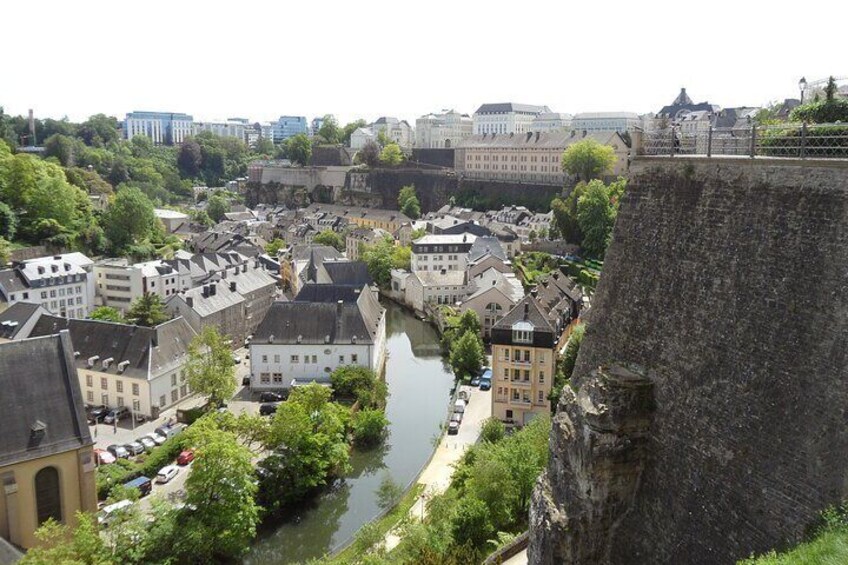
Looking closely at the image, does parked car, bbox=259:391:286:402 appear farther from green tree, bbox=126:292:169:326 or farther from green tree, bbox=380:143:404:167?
green tree, bbox=380:143:404:167

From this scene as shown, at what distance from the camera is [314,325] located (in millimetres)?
32750

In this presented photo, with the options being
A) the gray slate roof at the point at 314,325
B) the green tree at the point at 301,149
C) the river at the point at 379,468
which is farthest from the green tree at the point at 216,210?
the gray slate roof at the point at 314,325

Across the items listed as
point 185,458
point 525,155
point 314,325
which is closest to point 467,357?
point 314,325

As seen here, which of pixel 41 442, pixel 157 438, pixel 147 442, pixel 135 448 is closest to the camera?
pixel 41 442

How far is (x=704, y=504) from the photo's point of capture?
29.3ft

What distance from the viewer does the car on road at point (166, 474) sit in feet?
77.2

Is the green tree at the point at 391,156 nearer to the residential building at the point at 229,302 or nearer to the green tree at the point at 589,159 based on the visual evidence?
the green tree at the point at 589,159

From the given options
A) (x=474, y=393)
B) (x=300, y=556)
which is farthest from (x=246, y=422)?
(x=474, y=393)

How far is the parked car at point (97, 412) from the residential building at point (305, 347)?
6.30 metres

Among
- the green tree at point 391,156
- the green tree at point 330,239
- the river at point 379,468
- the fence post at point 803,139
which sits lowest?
the river at point 379,468

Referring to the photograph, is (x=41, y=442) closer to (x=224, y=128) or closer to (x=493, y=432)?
(x=493, y=432)

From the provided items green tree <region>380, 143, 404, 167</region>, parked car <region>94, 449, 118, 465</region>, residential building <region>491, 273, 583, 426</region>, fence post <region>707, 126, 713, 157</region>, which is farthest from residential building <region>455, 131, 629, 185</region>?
fence post <region>707, 126, 713, 157</region>

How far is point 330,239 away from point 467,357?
114ft

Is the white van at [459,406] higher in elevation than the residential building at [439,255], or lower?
lower
